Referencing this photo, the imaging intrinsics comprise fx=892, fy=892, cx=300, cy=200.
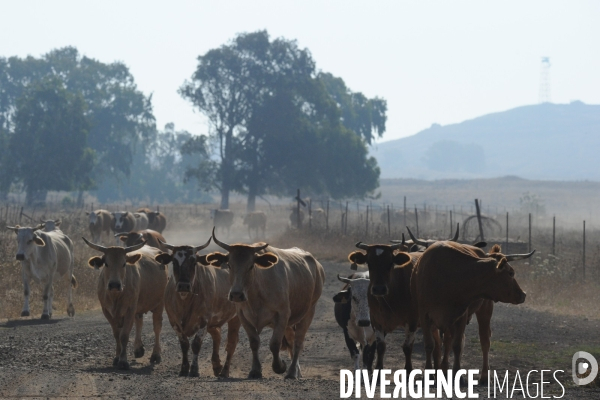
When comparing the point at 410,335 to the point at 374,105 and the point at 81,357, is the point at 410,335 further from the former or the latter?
the point at 374,105

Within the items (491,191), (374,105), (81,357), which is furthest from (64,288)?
(491,191)

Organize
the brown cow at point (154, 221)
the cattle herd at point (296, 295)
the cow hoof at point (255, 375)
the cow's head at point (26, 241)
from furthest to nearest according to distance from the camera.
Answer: the brown cow at point (154, 221)
the cow's head at point (26, 241)
the cow hoof at point (255, 375)
the cattle herd at point (296, 295)

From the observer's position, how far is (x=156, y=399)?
30.7 feet

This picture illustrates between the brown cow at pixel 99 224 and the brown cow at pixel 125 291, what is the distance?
74.2 feet

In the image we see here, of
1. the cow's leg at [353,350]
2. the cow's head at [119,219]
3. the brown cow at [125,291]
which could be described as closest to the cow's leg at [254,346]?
the cow's leg at [353,350]

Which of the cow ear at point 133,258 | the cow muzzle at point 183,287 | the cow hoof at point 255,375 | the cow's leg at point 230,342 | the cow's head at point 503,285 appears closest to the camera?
the cow's head at point 503,285

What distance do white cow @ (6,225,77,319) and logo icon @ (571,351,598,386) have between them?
35.7ft

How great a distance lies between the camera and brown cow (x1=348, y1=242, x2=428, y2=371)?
1188 centimetres

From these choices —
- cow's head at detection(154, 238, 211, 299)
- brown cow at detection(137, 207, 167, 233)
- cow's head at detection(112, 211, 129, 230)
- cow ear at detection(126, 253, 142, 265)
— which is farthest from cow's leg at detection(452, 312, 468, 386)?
brown cow at detection(137, 207, 167, 233)

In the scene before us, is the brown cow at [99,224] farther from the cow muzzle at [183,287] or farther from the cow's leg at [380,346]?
the cow's leg at [380,346]

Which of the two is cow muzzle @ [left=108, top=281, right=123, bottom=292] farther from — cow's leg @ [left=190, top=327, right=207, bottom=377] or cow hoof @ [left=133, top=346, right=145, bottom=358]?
cow hoof @ [left=133, top=346, right=145, bottom=358]

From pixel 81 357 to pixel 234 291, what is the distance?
3.64 meters

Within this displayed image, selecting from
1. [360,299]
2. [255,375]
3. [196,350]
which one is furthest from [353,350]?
[196,350]

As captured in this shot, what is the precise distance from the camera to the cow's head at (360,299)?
12.0 m
